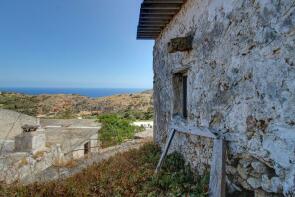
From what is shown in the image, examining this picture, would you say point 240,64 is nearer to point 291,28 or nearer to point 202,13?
point 291,28

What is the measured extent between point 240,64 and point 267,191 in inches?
57.6

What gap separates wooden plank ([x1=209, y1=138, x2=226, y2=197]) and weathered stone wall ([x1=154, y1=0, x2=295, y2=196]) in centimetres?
12

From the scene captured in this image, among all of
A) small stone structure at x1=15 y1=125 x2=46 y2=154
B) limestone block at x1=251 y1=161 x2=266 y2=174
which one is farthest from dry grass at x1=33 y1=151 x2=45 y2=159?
limestone block at x1=251 y1=161 x2=266 y2=174

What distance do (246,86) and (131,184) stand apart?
295 centimetres

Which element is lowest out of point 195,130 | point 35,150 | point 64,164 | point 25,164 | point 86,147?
point 86,147

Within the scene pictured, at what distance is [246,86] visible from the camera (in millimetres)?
3373

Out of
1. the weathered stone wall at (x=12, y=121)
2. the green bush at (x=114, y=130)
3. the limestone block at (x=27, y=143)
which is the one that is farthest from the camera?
the green bush at (x=114, y=130)

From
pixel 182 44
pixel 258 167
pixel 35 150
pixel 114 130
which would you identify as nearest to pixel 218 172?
pixel 258 167

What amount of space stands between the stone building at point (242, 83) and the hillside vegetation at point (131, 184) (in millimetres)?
338

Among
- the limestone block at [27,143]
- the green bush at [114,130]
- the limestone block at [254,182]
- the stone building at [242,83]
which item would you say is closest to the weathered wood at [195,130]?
the stone building at [242,83]

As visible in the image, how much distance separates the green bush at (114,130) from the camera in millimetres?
15895

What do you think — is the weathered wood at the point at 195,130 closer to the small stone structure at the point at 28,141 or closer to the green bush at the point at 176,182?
the green bush at the point at 176,182

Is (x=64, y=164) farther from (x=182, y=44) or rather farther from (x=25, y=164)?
(x=182, y=44)

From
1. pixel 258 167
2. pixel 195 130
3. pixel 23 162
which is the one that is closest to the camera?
pixel 258 167
